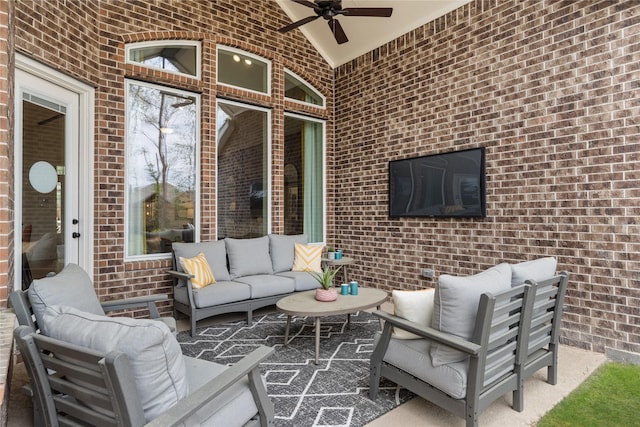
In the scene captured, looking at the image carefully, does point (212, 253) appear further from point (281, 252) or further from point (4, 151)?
point (4, 151)

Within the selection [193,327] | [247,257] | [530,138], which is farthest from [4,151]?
[530,138]

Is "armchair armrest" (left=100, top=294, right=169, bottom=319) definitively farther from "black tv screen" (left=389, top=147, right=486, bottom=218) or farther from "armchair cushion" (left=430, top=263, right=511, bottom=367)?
"black tv screen" (left=389, top=147, right=486, bottom=218)

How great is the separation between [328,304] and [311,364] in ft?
1.78

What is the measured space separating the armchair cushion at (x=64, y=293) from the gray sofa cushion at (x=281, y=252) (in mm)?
2764

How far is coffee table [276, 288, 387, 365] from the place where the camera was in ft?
10.4

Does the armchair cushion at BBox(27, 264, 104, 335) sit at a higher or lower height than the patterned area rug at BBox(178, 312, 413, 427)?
higher

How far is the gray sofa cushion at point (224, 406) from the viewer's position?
1572 mm

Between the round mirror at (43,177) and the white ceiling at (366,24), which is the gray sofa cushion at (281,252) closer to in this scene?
the round mirror at (43,177)

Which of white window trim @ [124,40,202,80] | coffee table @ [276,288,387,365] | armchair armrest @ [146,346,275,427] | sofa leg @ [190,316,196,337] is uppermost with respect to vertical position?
A: white window trim @ [124,40,202,80]

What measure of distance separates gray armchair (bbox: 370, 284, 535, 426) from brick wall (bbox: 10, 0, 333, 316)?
10.7 feet

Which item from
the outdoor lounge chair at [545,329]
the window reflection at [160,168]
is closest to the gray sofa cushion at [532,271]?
the outdoor lounge chair at [545,329]

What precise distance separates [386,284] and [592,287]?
260 cm

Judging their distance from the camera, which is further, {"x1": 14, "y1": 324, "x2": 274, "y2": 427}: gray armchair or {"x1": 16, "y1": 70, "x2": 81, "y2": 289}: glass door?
{"x1": 16, "y1": 70, "x2": 81, "y2": 289}: glass door

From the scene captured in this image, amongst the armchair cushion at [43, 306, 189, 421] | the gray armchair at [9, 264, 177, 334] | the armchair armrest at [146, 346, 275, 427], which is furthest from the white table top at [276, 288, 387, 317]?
the armchair cushion at [43, 306, 189, 421]
